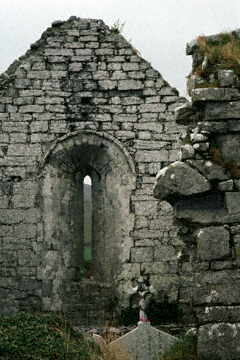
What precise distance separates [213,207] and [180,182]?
1.42 ft

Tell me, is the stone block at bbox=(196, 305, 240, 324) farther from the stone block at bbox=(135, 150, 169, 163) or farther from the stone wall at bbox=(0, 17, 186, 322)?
the stone block at bbox=(135, 150, 169, 163)

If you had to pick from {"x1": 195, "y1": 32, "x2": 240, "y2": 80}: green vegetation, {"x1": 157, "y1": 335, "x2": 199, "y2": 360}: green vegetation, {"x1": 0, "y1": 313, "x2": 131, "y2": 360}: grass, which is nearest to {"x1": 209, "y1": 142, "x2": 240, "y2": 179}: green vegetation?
{"x1": 195, "y1": 32, "x2": 240, "y2": 80}: green vegetation

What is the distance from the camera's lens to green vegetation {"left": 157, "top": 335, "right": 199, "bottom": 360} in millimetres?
4461

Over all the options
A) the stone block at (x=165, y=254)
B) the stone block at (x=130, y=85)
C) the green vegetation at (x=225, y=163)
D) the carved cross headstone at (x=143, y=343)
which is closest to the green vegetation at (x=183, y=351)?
the carved cross headstone at (x=143, y=343)

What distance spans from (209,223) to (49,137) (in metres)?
4.09

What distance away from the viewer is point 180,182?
4488 mm

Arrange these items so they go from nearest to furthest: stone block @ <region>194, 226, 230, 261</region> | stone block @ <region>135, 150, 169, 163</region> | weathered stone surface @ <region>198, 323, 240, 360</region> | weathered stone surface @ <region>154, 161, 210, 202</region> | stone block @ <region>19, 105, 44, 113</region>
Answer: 1. weathered stone surface @ <region>198, 323, 240, 360</region>
2. stone block @ <region>194, 226, 230, 261</region>
3. weathered stone surface @ <region>154, 161, 210, 202</region>
4. stone block @ <region>135, 150, 169, 163</region>
5. stone block @ <region>19, 105, 44, 113</region>

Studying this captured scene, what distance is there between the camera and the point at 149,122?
769cm

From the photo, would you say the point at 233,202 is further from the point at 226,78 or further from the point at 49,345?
the point at 49,345

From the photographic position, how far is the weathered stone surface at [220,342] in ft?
13.8

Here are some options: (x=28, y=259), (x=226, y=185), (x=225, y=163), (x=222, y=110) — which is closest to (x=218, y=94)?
(x=222, y=110)

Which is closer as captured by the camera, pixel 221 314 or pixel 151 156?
pixel 221 314

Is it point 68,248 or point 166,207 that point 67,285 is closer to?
point 68,248

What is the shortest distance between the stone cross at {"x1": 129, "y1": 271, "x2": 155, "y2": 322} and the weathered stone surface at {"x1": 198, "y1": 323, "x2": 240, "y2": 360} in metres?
1.47
